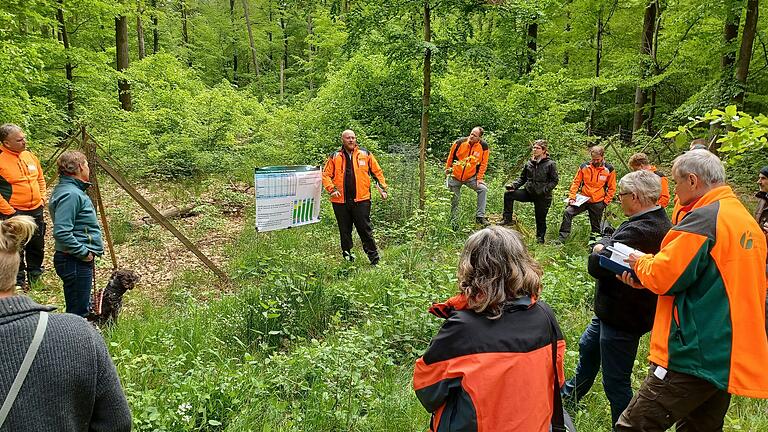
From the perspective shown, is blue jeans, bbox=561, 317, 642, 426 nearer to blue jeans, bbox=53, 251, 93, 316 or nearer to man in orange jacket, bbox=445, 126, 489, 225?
blue jeans, bbox=53, 251, 93, 316

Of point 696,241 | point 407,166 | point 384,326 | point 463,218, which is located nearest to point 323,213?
point 407,166

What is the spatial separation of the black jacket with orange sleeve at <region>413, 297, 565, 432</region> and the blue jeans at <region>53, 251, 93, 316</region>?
13.9 feet

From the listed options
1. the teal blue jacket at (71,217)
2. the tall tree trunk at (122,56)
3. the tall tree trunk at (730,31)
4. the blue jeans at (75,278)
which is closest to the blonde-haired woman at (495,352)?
the teal blue jacket at (71,217)

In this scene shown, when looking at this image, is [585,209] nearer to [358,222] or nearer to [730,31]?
[358,222]

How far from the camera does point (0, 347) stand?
1.56m

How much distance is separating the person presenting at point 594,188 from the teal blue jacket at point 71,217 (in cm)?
702

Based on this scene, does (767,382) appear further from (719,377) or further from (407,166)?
(407,166)

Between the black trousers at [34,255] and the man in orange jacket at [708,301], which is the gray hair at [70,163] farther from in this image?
the man in orange jacket at [708,301]

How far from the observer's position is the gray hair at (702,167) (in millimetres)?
2674

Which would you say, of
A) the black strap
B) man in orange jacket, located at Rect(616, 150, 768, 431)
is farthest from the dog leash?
man in orange jacket, located at Rect(616, 150, 768, 431)

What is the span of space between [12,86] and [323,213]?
221 inches

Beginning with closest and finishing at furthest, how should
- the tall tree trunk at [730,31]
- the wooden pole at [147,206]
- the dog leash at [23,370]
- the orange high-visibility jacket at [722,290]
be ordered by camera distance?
the dog leash at [23,370] < the orange high-visibility jacket at [722,290] < the wooden pole at [147,206] < the tall tree trunk at [730,31]

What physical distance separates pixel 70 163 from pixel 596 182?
740 centimetres

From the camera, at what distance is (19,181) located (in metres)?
6.04
